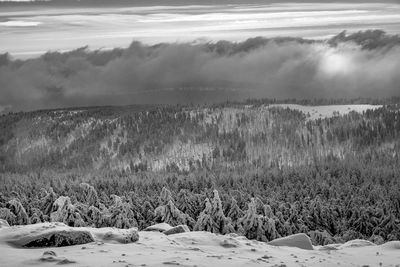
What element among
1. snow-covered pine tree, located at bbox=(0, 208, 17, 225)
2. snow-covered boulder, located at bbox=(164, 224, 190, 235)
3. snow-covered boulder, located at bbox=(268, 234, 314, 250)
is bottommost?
snow-covered pine tree, located at bbox=(0, 208, 17, 225)

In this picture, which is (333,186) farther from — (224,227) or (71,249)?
(71,249)

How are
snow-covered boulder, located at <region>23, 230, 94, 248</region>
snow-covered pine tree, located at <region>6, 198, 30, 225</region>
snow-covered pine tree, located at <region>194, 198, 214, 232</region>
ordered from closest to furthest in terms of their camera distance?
snow-covered boulder, located at <region>23, 230, 94, 248</region> < snow-covered pine tree, located at <region>6, 198, 30, 225</region> < snow-covered pine tree, located at <region>194, 198, 214, 232</region>

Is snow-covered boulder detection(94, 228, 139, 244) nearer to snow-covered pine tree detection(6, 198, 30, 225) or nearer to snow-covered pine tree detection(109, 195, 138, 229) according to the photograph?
snow-covered pine tree detection(6, 198, 30, 225)

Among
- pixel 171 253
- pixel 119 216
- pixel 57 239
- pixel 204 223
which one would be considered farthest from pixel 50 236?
pixel 204 223

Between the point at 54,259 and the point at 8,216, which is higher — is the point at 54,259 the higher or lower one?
the higher one

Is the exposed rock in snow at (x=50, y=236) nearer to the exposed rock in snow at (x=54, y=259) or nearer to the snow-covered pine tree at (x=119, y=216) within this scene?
the exposed rock in snow at (x=54, y=259)

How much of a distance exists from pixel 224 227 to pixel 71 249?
151 feet

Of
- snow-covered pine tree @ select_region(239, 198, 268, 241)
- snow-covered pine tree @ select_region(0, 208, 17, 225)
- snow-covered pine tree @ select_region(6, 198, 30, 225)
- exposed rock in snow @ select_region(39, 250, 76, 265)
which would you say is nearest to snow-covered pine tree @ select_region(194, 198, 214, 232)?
snow-covered pine tree @ select_region(239, 198, 268, 241)

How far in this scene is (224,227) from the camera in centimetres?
7700

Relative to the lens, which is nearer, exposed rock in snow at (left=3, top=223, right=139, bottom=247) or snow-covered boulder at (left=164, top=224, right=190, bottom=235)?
exposed rock in snow at (left=3, top=223, right=139, bottom=247)

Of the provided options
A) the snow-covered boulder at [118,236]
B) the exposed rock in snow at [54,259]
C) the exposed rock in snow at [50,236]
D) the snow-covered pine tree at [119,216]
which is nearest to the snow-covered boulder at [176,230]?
the snow-covered boulder at [118,236]

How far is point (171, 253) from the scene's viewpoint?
32.5 m

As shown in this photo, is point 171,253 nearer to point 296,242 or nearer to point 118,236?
point 118,236

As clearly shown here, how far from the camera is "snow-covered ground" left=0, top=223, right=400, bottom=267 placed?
29533mm
